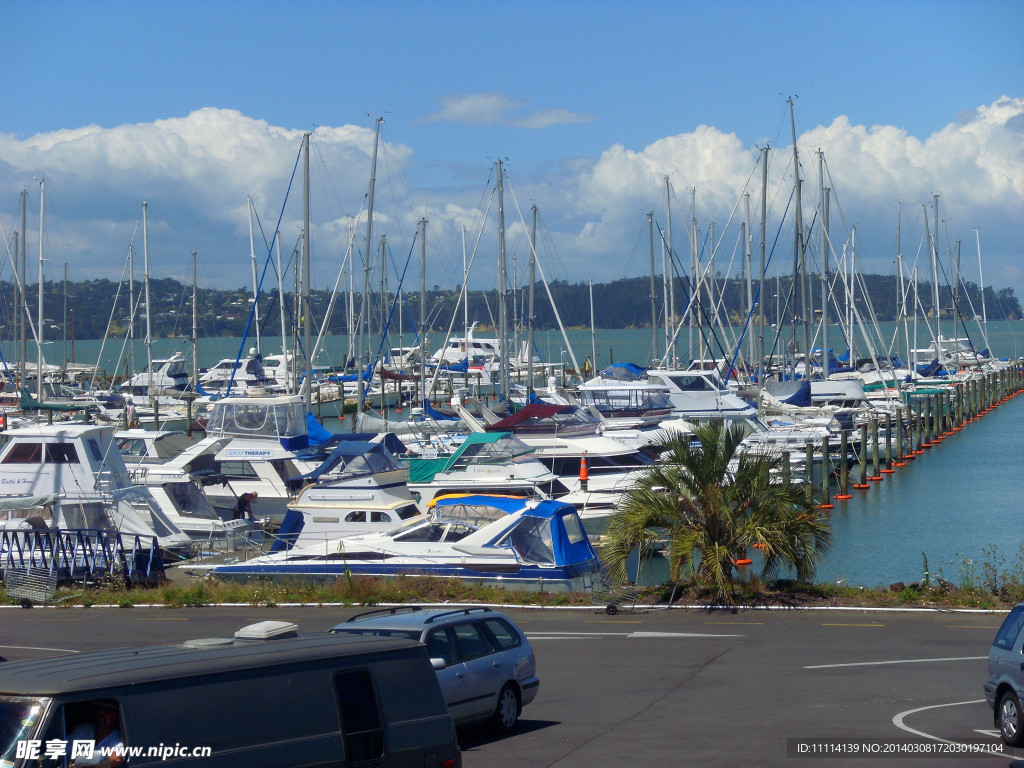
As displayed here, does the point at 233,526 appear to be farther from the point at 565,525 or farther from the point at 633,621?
the point at 633,621

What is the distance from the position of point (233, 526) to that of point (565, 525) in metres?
11.1

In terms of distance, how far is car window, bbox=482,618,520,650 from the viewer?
1195 centimetres

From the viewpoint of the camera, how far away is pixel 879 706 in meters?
12.4

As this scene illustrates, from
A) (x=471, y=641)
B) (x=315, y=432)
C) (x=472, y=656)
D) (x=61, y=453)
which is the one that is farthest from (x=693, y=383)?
(x=472, y=656)

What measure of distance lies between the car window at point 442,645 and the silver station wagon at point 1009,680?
537 centimetres

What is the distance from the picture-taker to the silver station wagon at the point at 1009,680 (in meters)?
10.3

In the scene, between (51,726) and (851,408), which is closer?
(51,726)

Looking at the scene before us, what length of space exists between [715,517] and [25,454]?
735 inches

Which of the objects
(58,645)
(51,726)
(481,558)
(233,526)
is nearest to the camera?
(51,726)

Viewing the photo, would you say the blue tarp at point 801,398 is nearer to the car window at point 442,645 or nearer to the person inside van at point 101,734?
the car window at point 442,645

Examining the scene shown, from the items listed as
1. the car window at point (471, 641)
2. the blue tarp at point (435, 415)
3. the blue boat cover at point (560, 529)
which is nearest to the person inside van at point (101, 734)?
the car window at point (471, 641)

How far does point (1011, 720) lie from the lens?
10.4 metres

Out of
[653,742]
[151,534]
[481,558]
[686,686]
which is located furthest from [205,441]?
[653,742]

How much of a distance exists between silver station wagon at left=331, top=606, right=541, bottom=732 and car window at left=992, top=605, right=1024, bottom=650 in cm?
485
